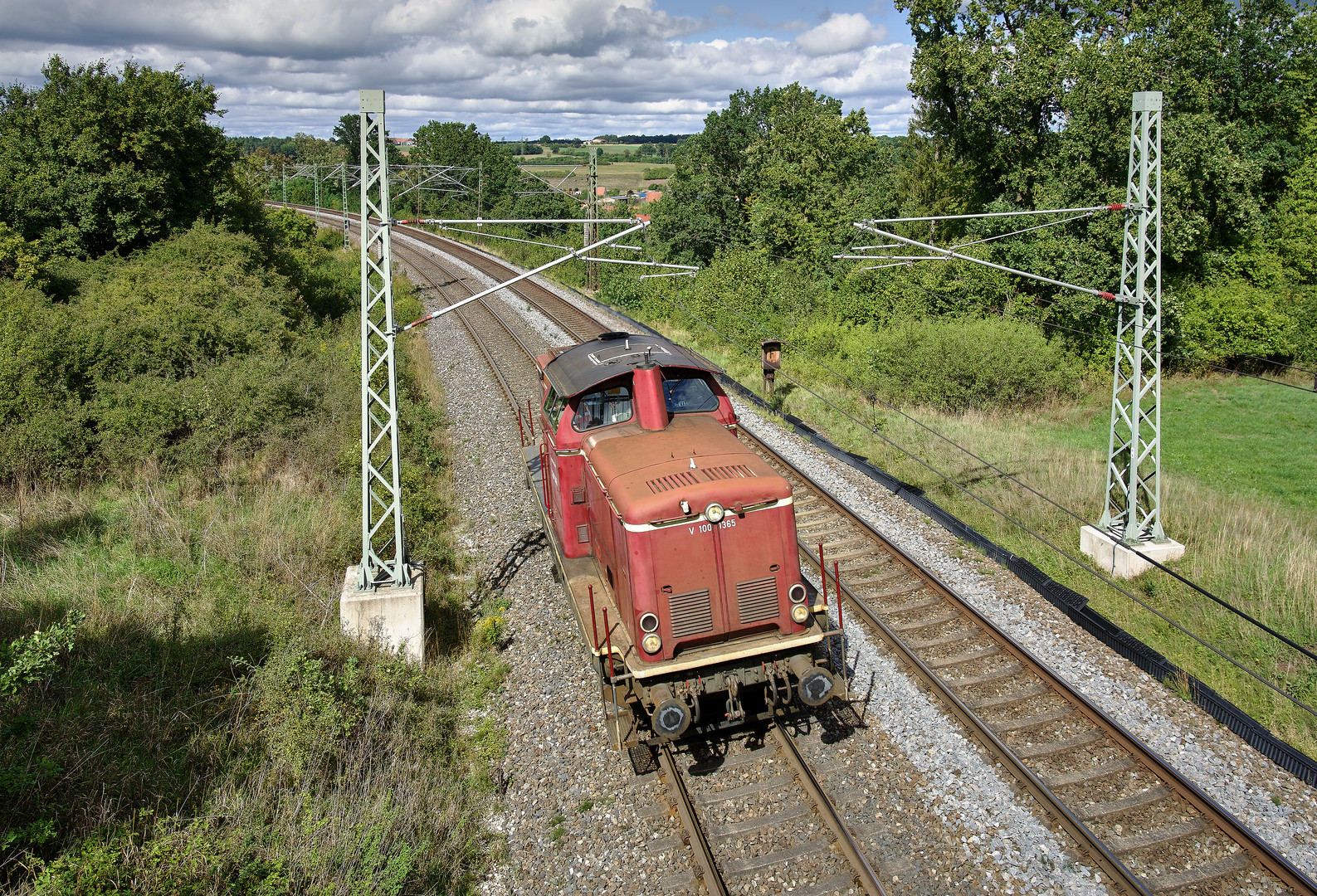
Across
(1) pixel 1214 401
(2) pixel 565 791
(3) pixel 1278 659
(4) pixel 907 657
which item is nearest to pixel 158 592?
(2) pixel 565 791

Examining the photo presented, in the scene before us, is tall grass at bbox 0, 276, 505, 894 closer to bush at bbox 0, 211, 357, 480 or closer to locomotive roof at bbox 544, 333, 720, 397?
bush at bbox 0, 211, 357, 480

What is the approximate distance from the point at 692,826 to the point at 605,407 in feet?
15.0

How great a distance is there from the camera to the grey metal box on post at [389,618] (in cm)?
969

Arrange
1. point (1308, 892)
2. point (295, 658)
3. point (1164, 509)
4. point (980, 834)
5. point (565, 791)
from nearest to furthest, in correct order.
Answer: point (1308, 892), point (980, 834), point (565, 791), point (295, 658), point (1164, 509)

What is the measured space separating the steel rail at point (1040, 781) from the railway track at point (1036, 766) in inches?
0.4

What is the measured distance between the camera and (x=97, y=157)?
69.3 feet

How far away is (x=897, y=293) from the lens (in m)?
30.7

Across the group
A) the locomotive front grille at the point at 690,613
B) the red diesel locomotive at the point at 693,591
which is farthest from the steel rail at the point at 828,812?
the locomotive front grille at the point at 690,613

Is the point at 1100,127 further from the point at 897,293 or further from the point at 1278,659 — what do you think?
the point at 1278,659

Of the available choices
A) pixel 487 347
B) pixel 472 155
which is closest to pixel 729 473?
pixel 487 347

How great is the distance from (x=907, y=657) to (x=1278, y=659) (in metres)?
4.57

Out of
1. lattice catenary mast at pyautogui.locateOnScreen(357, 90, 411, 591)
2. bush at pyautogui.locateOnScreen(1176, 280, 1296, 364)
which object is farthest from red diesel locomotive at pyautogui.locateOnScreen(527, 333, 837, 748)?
bush at pyautogui.locateOnScreen(1176, 280, 1296, 364)

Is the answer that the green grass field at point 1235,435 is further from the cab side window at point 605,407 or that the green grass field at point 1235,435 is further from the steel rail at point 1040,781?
the cab side window at point 605,407

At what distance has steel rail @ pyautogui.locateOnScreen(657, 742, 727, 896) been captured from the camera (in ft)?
20.8
